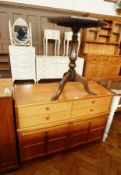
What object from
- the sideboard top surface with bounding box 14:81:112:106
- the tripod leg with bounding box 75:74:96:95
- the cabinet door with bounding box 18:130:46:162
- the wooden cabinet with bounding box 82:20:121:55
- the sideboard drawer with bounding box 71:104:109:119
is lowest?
the cabinet door with bounding box 18:130:46:162

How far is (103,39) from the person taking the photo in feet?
10.5

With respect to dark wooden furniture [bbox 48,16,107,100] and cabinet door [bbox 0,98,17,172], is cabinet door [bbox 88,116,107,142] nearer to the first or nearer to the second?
dark wooden furniture [bbox 48,16,107,100]

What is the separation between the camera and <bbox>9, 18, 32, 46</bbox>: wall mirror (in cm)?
241

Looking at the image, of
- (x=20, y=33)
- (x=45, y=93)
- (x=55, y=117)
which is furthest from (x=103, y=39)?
(x=55, y=117)

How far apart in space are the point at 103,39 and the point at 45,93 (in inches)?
107

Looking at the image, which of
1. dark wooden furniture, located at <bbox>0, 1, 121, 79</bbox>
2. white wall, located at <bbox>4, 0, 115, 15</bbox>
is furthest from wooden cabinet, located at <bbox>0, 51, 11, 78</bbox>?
white wall, located at <bbox>4, 0, 115, 15</bbox>

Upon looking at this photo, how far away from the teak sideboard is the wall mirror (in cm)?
156

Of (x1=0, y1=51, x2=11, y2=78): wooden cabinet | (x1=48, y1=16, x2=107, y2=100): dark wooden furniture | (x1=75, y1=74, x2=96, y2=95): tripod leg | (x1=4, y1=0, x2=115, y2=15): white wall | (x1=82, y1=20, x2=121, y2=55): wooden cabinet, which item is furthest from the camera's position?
(x1=82, y1=20, x2=121, y2=55): wooden cabinet

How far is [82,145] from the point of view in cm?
150

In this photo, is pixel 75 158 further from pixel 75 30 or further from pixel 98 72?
pixel 98 72

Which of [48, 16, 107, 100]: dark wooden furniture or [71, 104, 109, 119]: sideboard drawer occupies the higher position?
[48, 16, 107, 100]: dark wooden furniture

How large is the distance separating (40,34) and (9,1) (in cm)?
80

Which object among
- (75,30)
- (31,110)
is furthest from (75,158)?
(75,30)

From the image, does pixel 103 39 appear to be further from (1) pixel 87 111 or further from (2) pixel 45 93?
(2) pixel 45 93
